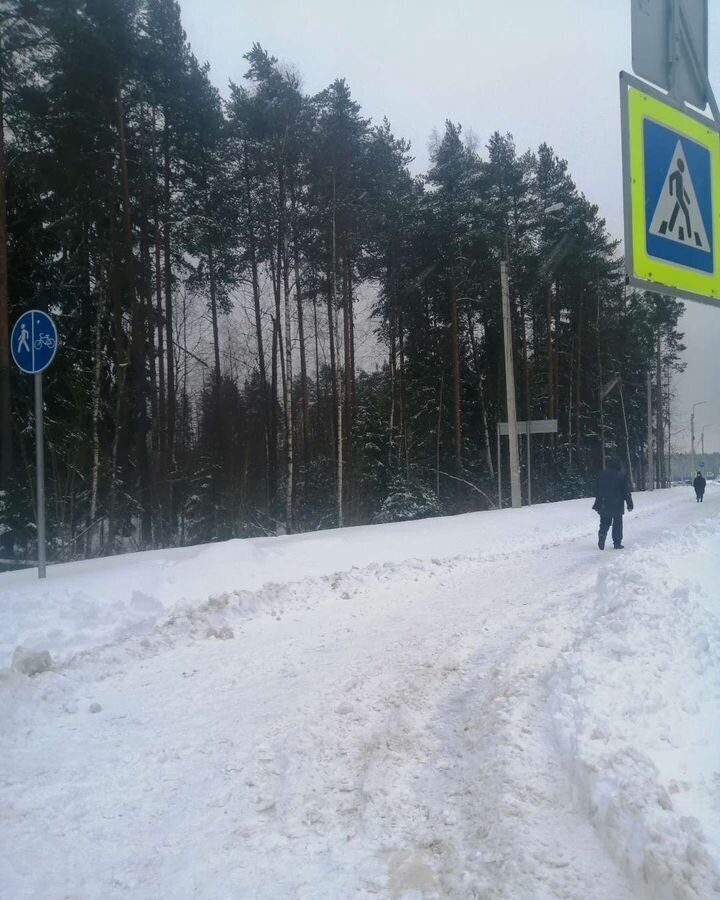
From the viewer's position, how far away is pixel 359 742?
14.8 ft

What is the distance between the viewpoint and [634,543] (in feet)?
46.4

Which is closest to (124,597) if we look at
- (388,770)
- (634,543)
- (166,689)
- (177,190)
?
(166,689)

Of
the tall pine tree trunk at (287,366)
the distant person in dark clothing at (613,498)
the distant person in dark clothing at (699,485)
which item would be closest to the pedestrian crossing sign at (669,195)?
the distant person in dark clothing at (613,498)

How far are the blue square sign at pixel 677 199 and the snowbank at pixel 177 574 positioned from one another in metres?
5.79

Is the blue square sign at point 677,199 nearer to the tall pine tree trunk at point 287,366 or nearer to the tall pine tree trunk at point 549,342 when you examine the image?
the tall pine tree trunk at point 287,366

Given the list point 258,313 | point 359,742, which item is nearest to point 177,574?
point 359,742

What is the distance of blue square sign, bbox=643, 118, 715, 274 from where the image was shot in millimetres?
3711

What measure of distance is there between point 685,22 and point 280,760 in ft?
16.0

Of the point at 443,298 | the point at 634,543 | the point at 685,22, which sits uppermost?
the point at 443,298

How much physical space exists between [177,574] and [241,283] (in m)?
19.2

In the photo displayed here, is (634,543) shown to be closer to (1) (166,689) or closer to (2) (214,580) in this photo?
(2) (214,580)

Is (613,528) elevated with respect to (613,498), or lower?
lower

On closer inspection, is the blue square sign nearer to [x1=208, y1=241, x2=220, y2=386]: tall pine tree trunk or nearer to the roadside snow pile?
the roadside snow pile

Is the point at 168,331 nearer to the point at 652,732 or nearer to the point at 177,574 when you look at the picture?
the point at 177,574
